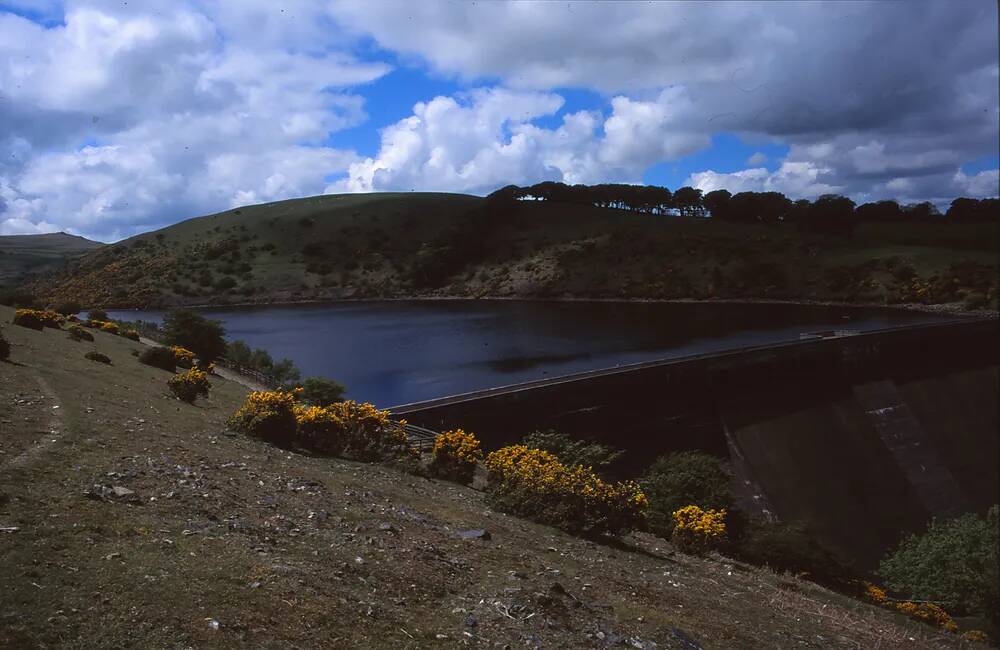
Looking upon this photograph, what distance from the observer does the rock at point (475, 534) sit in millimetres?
12284

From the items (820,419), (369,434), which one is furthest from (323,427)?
(820,419)

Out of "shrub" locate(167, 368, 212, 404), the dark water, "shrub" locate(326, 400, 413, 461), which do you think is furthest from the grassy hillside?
"shrub" locate(167, 368, 212, 404)

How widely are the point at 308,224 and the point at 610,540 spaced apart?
14640 cm

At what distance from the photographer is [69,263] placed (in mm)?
137250

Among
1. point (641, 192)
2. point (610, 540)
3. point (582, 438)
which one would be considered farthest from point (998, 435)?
point (641, 192)

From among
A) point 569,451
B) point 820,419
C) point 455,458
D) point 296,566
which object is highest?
point 296,566

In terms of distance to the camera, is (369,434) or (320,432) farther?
(369,434)

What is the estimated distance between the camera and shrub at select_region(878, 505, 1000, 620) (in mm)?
19891

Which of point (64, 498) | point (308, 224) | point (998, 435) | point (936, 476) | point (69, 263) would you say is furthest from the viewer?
point (308, 224)

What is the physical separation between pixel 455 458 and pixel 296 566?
11256 mm

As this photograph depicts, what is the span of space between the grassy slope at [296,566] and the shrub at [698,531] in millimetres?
805

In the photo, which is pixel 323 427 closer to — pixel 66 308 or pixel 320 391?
pixel 320 391

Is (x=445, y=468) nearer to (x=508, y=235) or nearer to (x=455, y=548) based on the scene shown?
(x=455, y=548)

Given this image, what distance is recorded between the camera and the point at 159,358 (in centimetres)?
2953
